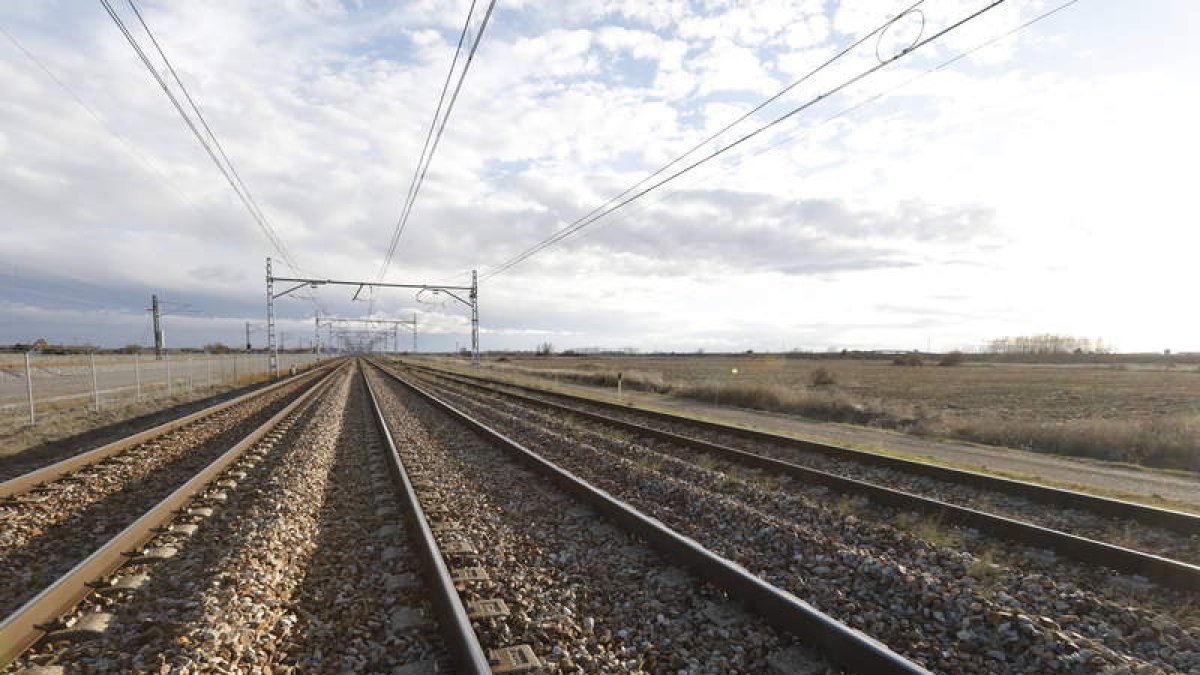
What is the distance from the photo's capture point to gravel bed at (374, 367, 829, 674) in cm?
407

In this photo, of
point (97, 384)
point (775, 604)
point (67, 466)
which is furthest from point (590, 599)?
point (97, 384)

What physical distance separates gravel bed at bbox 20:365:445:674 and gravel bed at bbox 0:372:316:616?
2.90ft

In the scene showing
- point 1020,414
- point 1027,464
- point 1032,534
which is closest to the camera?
point 1032,534

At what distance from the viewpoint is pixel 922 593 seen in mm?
5035

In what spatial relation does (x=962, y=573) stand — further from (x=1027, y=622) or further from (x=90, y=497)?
(x=90, y=497)

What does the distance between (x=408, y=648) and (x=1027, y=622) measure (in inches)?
189

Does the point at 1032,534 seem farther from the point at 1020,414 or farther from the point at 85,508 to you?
the point at 1020,414

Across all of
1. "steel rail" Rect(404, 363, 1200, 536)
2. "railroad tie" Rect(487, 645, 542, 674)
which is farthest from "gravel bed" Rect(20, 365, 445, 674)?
"steel rail" Rect(404, 363, 1200, 536)

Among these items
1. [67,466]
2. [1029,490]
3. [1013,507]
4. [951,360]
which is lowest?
[951,360]

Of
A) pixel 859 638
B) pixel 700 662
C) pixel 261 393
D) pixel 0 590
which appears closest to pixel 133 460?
pixel 0 590

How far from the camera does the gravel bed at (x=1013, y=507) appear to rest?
6738 millimetres

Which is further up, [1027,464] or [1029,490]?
[1029,490]

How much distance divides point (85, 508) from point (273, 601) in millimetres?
5554

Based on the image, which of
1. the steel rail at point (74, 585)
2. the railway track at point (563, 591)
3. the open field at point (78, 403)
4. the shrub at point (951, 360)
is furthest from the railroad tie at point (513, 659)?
the shrub at point (951, 360)
